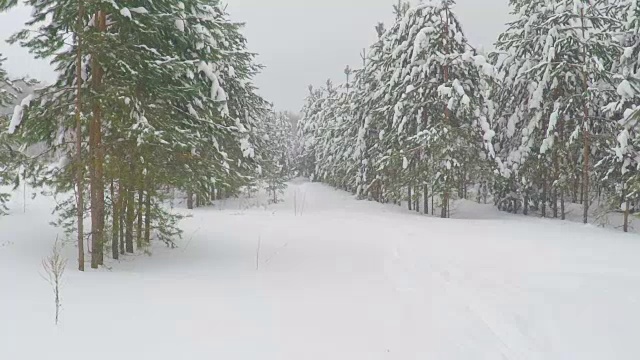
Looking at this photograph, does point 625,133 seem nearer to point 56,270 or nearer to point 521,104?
point 521,104

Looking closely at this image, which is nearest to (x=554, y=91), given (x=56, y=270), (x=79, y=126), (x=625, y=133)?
(x=625, y=133)

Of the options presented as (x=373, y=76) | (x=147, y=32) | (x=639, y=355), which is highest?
(x=373, y=76)

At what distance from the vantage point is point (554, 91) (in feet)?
56.6

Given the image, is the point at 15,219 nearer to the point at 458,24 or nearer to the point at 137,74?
the point at 137,74

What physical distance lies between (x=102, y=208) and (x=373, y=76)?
59.4 feet

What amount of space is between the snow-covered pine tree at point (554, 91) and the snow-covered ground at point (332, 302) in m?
7.18

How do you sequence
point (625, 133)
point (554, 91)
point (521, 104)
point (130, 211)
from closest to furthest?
point (130, 211) < point (625, 133) < point (554, 91) < point (521, 104)

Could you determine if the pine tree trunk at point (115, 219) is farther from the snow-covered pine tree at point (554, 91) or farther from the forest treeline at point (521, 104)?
the snow-covered pine tree at point (554, 91)

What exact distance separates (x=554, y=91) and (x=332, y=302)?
15.2 m

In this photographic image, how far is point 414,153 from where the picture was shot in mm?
17156

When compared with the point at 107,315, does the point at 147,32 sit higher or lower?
higher

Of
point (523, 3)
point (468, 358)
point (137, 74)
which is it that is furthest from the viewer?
point (523, 3)

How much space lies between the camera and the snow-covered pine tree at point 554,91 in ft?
51.5

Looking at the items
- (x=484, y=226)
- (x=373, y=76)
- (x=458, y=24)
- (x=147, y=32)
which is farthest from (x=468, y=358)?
(x=373, y=76)
